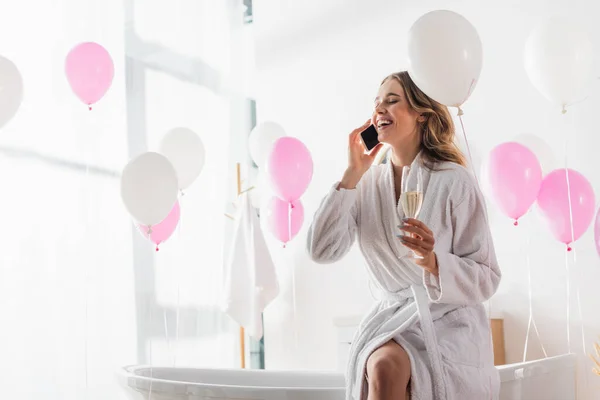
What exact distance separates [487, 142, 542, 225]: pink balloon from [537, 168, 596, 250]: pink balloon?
0.05 metres

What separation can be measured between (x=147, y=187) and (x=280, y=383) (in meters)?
1.04

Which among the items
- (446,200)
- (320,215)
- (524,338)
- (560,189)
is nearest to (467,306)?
(446,200)

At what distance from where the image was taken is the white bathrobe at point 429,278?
1.82 m

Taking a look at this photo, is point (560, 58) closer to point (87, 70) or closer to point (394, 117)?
point (394, 117)

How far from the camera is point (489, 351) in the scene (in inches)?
76.9

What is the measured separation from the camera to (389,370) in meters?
1.72

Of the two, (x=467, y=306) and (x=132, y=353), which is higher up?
(x=467, y=306)

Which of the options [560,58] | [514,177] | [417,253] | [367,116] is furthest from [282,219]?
[417,253]

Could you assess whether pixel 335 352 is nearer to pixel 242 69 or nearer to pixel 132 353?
pixel 132 353

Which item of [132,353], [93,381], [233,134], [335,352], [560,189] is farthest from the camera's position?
[233,134]

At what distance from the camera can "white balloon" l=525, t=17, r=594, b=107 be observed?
2357mm

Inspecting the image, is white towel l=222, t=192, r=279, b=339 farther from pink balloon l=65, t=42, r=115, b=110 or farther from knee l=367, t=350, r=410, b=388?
knee l=367, t=350, r=410, b=388

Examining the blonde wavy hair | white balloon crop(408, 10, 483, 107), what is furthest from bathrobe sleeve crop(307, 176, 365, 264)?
white balloon crop(408, 10, 483, 107)

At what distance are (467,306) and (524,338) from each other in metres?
1.36
